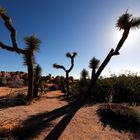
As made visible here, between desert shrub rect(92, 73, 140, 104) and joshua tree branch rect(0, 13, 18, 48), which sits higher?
joshua tree branch rect(0, 13, 18, 48)

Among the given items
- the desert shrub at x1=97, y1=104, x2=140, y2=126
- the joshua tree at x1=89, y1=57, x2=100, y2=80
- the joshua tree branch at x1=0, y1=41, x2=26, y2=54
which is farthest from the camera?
the joshua tree at x1=89, y1=57, x2=100, y2=80

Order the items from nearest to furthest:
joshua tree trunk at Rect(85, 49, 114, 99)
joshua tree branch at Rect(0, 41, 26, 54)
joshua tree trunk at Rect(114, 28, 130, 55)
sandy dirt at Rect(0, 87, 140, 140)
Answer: sandy dirt at Rect(0, 87, 140, 140) < joshua tree branch at Rect(0, 41, 26, 54) < joshua tree trunk at Rect(85, 49, 114, 99) < joshua tree trunk at Rect(114, 28, 130, 55)

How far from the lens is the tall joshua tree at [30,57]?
1345cm

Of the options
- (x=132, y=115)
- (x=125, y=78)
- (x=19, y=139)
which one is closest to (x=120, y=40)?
(x=125, y=78)

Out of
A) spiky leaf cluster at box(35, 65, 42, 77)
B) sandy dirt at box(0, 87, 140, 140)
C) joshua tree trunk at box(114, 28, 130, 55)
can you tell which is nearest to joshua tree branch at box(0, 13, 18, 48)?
sandy dirt at box(0, 87, 140, 140)

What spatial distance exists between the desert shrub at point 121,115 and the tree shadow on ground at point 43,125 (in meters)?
1.49

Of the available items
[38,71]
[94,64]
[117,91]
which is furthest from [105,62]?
[38,71]

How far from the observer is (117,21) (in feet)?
48.5

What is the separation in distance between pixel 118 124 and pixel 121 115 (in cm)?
65

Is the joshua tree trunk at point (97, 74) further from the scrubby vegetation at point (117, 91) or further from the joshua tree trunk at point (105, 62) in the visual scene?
the scrubby vegetation at point (117, 91)

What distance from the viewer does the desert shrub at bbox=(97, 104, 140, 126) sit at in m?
9.88

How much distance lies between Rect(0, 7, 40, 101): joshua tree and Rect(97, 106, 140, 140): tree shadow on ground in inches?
201

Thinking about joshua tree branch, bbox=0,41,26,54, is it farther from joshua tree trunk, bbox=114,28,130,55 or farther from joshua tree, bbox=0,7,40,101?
joshua tree trunk, bbox=114,28,130,55

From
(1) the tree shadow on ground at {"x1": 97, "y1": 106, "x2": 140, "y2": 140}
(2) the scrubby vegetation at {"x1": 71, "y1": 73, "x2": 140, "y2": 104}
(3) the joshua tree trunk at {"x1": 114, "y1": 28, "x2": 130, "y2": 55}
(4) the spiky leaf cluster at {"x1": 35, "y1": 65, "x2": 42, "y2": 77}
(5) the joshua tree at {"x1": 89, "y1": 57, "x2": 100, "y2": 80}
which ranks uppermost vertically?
(3) the joshua tree trunk at {"x1": 114, "y1": 28, "x2": 130, "y2": 55}
